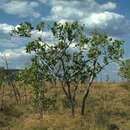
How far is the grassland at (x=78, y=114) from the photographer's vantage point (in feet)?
103

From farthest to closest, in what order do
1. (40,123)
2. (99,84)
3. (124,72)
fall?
(99,84)
(124,72)
(40,123)

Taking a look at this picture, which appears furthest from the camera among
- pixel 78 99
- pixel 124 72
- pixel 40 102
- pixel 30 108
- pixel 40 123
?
pixel 124 72

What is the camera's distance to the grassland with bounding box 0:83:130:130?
3150cm

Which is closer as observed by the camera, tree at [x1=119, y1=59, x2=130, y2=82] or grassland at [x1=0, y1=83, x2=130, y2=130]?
grassland at [x1=0, y1=83, x2=130, y2=130]

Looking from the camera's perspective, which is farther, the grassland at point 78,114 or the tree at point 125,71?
the tree at point 125,71

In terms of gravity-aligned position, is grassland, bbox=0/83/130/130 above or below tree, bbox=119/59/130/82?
below

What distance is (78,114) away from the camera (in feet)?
117

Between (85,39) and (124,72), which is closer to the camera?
(85,39)

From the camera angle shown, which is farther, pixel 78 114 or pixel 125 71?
pixel 125 71

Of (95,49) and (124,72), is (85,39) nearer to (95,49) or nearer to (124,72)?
(95,49)

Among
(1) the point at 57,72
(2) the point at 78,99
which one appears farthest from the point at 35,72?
(2) the point at 78,99

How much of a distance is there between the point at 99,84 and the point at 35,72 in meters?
25.1

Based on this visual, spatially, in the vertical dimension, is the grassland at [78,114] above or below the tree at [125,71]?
below

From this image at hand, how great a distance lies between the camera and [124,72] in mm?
52594
